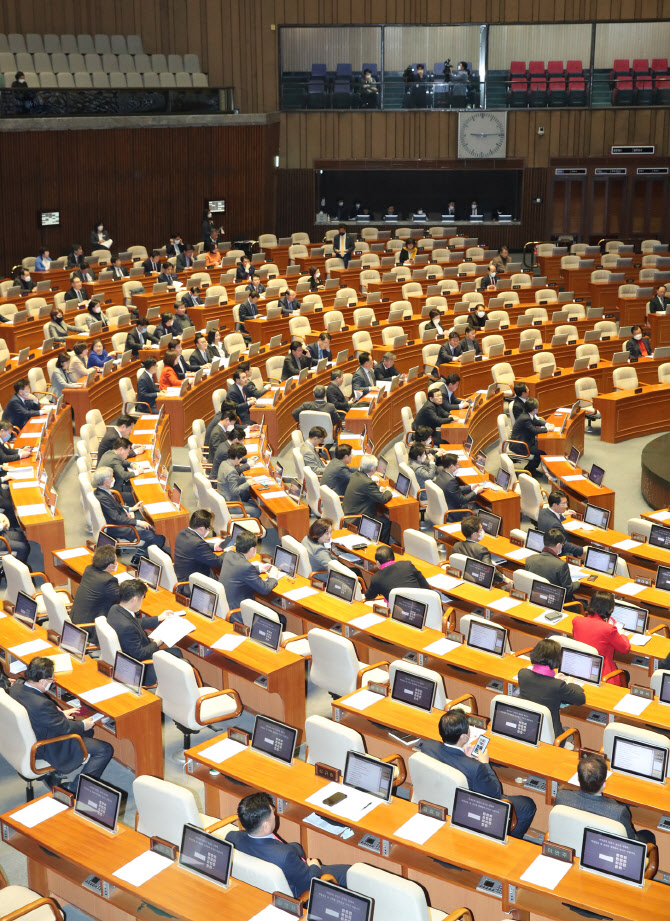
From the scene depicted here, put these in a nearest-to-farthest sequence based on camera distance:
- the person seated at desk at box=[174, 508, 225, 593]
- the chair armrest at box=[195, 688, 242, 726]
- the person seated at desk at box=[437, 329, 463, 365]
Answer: the chair armrest at box=[195, 688, 242, 726]
the person seated at desk at box=[174, 508, 225, 593]
the person seated at desk at box=[437, 329, 463, 365]

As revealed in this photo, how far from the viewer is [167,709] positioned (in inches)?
316

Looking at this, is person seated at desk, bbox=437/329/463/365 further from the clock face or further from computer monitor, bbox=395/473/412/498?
the clock face

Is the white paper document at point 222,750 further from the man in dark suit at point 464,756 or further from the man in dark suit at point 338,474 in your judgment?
the man in dark suit at point 338,474

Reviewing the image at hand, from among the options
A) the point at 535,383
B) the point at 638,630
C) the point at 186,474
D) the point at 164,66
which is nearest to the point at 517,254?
the point at 164,66

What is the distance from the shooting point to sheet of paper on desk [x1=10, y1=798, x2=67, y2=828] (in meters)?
6.30

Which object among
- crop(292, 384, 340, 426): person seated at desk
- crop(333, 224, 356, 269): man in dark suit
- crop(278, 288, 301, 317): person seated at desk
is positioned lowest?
crop(292, 384, 340, 426): person seated at desk

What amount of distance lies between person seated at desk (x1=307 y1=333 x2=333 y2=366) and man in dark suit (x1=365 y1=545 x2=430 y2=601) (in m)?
7.93

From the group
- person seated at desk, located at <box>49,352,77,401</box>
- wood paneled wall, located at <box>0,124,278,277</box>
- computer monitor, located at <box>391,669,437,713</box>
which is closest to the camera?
computer monitor, located at <box>391,669,437,713</box>

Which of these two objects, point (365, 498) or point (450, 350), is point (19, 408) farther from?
point (450, 350)

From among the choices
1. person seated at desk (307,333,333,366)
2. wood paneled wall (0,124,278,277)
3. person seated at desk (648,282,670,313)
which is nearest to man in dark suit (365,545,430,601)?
person seated at desk (307,333,333,366)

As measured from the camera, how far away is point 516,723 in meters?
7.11

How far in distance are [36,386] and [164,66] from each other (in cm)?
1605

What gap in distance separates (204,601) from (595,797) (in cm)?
372

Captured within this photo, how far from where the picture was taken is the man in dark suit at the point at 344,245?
25.0m
